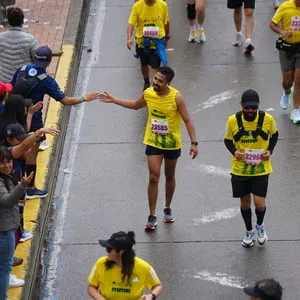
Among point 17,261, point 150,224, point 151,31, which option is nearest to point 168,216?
point 150,224

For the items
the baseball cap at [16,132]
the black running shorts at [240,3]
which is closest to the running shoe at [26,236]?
the baseball cap at [16,132]

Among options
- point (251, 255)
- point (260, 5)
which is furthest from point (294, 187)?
point (260, 5)

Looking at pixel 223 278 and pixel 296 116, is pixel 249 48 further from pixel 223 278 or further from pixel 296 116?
pixel 223 278

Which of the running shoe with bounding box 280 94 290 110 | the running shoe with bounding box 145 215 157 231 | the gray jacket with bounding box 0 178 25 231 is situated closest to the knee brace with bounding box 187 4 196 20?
the running shoe with bounding box 280 94 290 110

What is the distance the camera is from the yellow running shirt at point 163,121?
1017cm

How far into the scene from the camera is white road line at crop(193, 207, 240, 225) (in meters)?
10.7

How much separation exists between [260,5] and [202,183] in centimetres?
659

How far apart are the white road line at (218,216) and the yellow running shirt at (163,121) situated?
3.05 ft

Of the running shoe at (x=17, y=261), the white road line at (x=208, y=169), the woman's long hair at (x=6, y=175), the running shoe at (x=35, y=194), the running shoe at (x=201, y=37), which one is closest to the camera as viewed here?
the woman's long hair at (x=6, y=175)

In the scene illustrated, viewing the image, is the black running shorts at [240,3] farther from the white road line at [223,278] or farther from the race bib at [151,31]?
the white road line at [223,278]

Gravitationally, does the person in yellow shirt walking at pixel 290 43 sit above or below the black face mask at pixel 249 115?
above

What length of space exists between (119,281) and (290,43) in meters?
5.97

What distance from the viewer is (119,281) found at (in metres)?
7.61

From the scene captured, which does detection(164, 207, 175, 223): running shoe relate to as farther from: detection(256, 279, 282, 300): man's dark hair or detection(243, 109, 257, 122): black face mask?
detection(256, 279, 282, 300): man's dark hair
